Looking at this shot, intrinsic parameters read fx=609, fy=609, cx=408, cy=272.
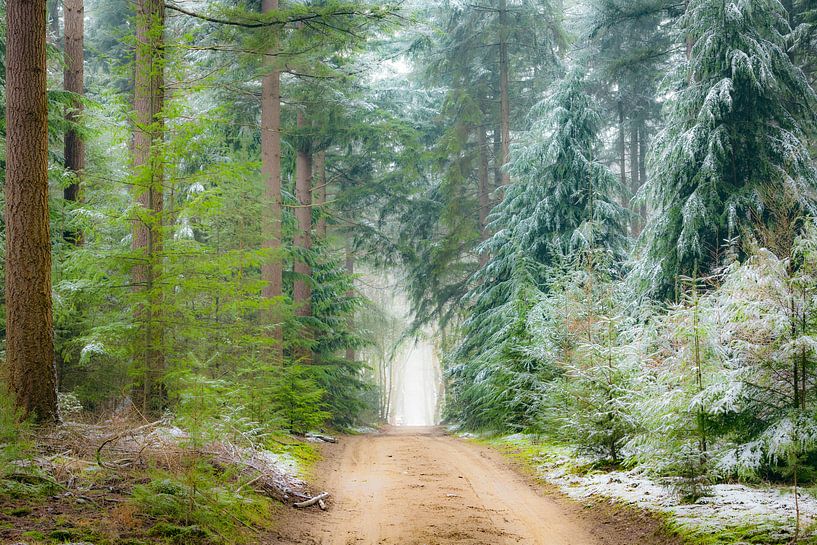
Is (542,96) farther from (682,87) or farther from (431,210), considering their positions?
(682,87)

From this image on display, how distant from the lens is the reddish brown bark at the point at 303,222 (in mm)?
17797

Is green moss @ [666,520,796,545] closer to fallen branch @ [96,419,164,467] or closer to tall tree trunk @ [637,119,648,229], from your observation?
fallen branch @ [96,419,164,467]

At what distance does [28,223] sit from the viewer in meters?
7.16

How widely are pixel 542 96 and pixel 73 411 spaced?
21254mm

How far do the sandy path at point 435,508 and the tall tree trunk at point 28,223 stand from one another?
3.51 meters

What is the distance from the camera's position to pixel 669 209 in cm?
1323

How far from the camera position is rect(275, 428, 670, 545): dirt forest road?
21.9 feet

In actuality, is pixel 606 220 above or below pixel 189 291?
above

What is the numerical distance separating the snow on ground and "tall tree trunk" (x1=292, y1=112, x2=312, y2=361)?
33.9 feet

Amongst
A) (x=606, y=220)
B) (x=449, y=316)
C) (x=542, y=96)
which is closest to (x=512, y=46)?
(x=542, y=96)

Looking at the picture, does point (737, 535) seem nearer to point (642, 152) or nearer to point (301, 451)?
point (301, 451)

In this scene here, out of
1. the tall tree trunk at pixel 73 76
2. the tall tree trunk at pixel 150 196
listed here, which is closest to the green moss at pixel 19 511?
the tall tree trunk at pixel 150 196

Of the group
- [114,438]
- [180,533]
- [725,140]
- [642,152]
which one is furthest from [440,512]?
[642,152]

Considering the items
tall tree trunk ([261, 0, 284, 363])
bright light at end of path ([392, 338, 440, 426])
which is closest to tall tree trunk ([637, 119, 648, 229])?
tall tree trunk ([261, 0, 284, 363])
